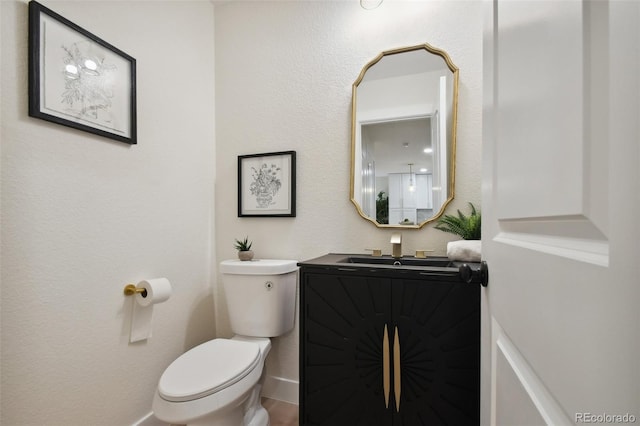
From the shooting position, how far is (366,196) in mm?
1716

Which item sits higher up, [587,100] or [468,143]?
[468,143]

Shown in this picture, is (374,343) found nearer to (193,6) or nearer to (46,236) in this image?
(46,236)

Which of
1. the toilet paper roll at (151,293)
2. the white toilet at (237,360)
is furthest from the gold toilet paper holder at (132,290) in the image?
the white toilet at (237,360)

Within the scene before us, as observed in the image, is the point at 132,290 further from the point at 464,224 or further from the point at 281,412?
the point at 464,224

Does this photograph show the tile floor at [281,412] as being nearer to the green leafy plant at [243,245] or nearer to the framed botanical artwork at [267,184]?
the green leafy plant at [243,245]

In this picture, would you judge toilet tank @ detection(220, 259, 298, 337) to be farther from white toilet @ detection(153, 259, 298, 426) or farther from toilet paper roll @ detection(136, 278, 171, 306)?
toilet paper roll @ detection(136, 278, 171, 306)

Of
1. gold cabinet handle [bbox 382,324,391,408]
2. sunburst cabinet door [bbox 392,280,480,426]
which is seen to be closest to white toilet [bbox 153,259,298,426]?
gold cabinet handle [bbox 382,324,391,408]

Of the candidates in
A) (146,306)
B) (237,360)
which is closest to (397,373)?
(237,360)

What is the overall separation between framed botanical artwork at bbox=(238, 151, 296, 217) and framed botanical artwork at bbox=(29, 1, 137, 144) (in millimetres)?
668

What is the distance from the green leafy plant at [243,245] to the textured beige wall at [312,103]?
0.16 ft

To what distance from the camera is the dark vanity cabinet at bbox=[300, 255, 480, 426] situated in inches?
45.6

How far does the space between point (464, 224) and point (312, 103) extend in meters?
1.10

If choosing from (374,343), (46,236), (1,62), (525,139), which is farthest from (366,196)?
(1,62)

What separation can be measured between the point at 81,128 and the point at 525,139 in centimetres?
154
